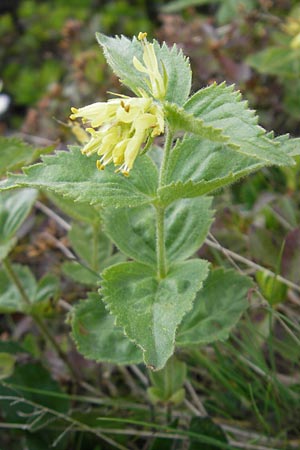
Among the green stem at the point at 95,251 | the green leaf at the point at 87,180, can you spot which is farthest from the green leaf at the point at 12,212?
the green leaf at the point at 87,180

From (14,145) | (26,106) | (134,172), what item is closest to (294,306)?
(134,172)

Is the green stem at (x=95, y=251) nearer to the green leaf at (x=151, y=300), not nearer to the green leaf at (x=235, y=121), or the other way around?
the green leaf at (x=151, y=300)

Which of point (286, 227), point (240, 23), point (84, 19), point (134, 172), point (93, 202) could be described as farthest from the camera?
point (84, 19)

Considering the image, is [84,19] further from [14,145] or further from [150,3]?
Answer: [14,145]

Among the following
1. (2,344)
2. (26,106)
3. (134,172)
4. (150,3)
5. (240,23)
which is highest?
(134,172)

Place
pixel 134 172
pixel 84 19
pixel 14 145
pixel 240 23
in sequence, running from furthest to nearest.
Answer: pixel 84 19, pixel 240 23, pixel 14 145, pixel 134 172

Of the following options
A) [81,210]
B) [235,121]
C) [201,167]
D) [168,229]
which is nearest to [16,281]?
[81,210]
